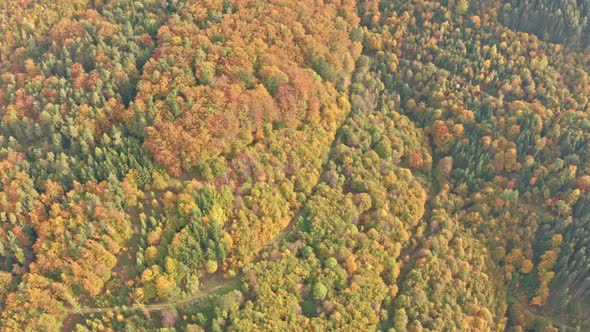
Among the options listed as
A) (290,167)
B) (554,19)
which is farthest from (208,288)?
(554,19)

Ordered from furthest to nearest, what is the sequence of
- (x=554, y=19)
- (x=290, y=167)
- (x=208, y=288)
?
1. (x=554, y=19)
2. (x=290, y=167)
3. (x=208, y=288)

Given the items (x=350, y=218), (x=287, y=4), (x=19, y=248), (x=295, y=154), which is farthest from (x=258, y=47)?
(x=19, y=248)

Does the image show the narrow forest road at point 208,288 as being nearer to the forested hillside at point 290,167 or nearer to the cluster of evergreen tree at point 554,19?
the forested hillside at point 290,167

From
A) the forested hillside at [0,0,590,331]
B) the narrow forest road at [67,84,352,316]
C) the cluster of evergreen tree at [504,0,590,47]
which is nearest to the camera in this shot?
the narrow forest road at [67,84,352,316]

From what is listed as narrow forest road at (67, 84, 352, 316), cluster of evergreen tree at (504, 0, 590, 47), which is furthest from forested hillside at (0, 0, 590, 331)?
cluster of evergreen tree at (504, 0, 590, 47)

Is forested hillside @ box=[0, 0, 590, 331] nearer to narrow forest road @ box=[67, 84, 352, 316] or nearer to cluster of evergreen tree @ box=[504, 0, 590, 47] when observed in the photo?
narrow forest road @ box=[67, 84, 352, 316]

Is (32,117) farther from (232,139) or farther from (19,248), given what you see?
(232,139)

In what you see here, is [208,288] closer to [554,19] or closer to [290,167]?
[290,167]

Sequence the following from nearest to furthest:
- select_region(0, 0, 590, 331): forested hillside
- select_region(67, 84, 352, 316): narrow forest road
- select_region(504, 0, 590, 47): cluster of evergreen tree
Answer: select_region(67, 84, 352, 316): narrow forest road < select_region(0, 0, 590, 331): forested hillside < select_region(504, 0, 590, 47): cluster of evergreen tree

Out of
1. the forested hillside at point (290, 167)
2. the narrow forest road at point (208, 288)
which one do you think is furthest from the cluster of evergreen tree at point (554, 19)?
the narrow forest road at point (208, 288)
